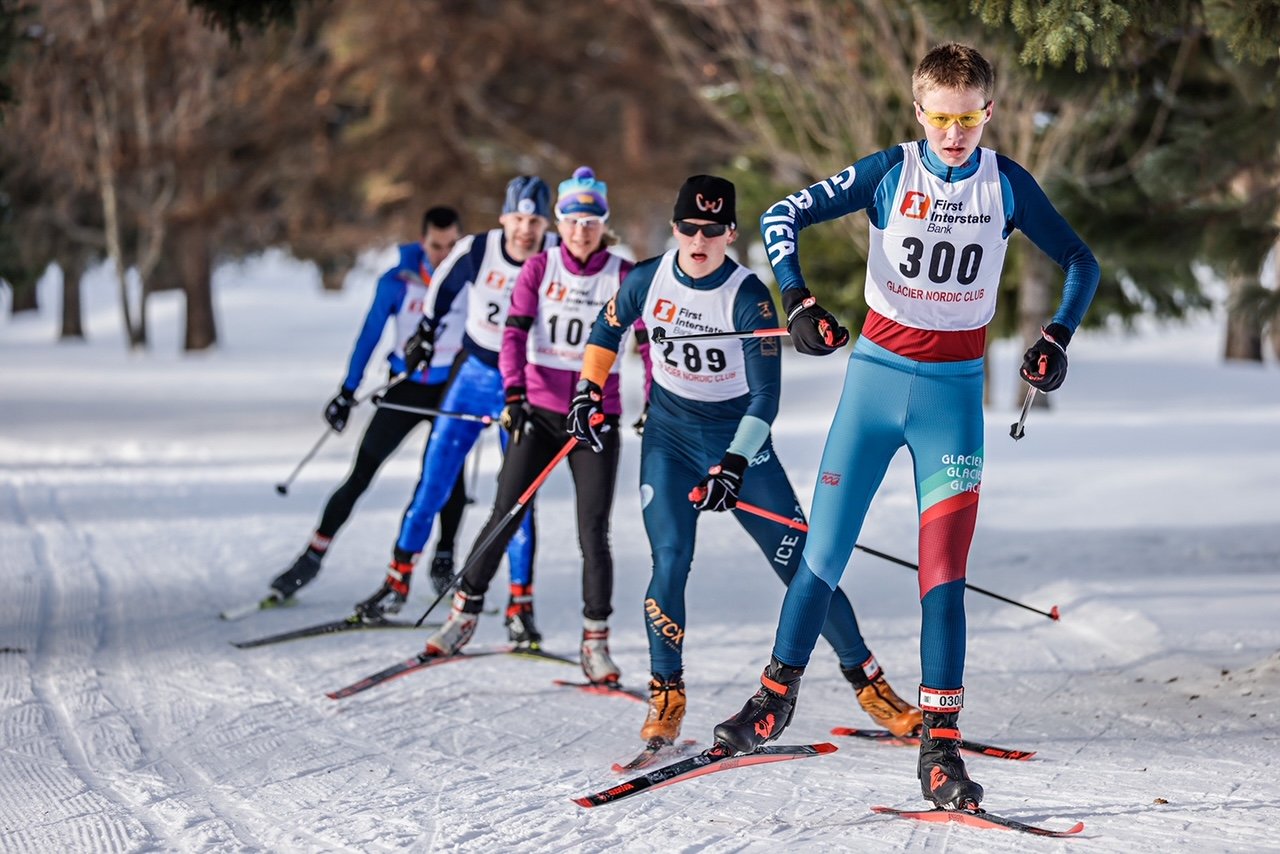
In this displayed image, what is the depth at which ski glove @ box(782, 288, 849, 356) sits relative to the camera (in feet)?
14.8

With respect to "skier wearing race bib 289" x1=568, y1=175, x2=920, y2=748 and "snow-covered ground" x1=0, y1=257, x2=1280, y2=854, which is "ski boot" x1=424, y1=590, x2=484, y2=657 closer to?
"snow-covered ground" x1=0, y1=257, x2=1280, y2=854

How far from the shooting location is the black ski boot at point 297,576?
8219mm

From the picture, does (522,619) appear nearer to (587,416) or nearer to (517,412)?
(517,412)

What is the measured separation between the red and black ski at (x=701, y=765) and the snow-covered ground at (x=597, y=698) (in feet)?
0.21

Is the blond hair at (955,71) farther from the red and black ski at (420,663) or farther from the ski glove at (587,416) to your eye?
the red and black ski at (420,663)

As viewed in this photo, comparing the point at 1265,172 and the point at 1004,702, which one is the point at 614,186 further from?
the point at 1004,702

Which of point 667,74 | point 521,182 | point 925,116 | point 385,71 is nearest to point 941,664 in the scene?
point 925,116

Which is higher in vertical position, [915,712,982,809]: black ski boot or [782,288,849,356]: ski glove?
[782,288,849,356]: ski glove

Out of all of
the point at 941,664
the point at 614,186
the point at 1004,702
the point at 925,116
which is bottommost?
the point at 1004,702

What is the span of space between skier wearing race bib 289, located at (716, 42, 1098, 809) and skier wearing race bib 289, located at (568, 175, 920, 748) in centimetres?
62

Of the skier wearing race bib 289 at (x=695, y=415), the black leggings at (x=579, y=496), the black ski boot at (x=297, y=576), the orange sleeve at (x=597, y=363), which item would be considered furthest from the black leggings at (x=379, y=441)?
the skier wearing race bib 289 at (x=695, y=415)

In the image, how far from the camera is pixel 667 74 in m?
23.4

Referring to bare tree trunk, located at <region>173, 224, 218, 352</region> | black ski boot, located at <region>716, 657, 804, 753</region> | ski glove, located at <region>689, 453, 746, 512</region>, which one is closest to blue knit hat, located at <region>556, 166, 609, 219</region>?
ski glove, located at <region>689, 453, 746, 512</region>

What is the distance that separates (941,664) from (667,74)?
781 inches
